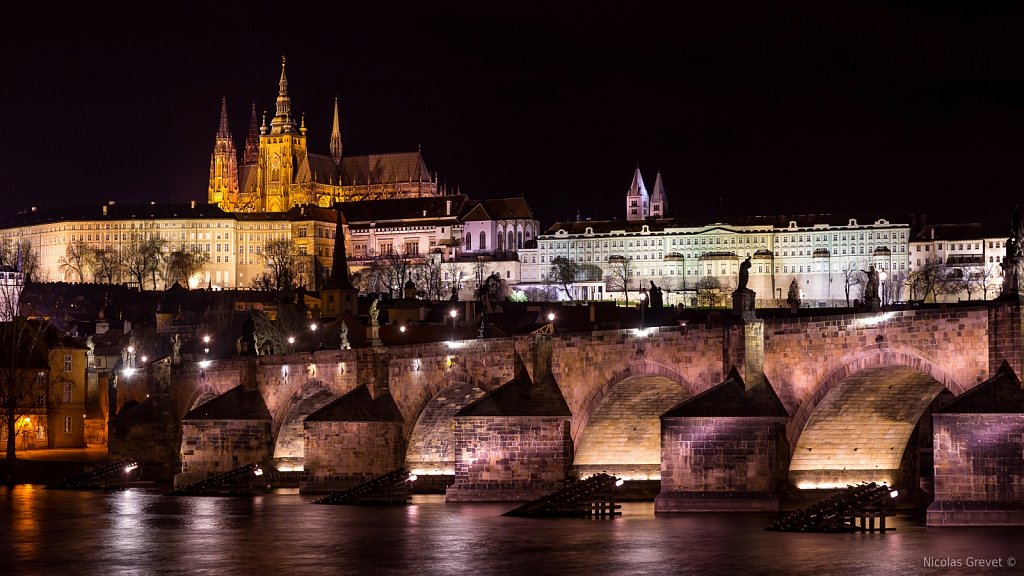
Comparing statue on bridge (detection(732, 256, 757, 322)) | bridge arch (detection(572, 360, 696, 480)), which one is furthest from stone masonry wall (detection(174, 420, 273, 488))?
statue on bridge (detection(732, 256, 757, 322))

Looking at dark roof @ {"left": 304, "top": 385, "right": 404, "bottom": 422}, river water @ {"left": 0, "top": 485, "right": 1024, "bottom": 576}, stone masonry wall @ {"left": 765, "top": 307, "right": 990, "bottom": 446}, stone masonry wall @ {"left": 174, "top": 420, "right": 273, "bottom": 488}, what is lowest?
river water @ {"left": 0, "top": 485, "right": 1024, "bottom": 576}

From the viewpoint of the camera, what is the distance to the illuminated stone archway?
4596 cm

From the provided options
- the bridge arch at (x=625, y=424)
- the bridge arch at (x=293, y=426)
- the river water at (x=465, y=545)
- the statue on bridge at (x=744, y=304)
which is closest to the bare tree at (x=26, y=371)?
the bridge arch at (x=293, y=426)

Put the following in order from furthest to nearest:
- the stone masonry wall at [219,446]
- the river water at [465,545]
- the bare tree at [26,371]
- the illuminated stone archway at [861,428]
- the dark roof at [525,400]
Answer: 1. the bare tree at [26,371]
2. the stone masonry wall at [219,446]
3. the dark roof at [525,400]
4. the illuminated stone archway at [861,428]
5. the river water at [465,545]

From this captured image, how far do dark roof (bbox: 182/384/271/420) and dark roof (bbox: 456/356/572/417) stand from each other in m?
20.4

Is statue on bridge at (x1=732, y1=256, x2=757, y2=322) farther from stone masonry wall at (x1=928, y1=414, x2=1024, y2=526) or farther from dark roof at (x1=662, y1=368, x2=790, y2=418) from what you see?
stone masonry wall at (x1=928, y1=414, x2=1024, y2=526)

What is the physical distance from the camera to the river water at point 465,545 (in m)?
37.9

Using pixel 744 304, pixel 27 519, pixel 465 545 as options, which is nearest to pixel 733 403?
pixel 744 304

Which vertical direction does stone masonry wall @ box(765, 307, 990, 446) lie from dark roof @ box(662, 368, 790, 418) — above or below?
above

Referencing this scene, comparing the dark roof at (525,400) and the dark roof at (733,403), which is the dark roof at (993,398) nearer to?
the dark roof at (733,403)

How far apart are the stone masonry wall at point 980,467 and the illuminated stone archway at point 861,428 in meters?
4.97

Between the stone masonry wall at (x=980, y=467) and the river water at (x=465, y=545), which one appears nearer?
the river water at (x=465, y=545)

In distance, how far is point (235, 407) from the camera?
2913 inches

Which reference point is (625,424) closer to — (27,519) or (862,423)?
(862,423)
